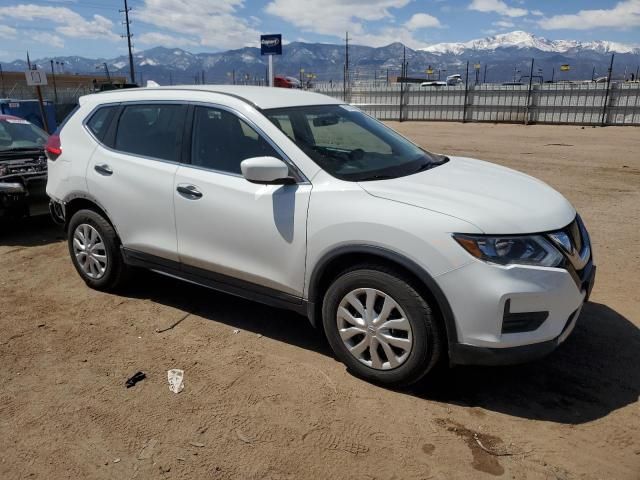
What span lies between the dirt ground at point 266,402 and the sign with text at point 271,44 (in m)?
11.8

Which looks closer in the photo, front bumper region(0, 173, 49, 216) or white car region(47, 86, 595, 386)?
white car region(47, 86, 595, 386)

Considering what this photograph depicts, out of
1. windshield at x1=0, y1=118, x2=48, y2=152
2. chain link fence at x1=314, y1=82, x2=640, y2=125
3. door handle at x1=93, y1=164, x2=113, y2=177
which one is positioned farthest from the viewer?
chain link fence at x1=314, y1=82, x2=640, y2=125

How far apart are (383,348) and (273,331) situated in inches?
46.9

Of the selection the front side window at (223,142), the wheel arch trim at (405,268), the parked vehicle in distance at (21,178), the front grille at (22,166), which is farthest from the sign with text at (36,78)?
the wheel arch trim at (405,268)

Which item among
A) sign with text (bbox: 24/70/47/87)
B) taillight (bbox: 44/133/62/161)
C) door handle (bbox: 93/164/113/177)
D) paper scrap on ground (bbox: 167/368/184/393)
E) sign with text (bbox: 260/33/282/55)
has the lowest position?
paper scrap on ground (bbox: 167/368/184/393)

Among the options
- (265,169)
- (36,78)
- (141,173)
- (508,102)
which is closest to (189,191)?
(141,173)

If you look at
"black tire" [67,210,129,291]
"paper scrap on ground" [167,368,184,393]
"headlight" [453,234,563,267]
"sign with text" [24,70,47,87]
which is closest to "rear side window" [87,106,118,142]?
"black tire" [67,210,129,291]

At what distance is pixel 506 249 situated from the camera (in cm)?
276

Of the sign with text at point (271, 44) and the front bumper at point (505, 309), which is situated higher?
the sign with text at point (271, 44)

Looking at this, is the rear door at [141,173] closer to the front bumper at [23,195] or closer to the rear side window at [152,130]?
the rear side window at [152,130]

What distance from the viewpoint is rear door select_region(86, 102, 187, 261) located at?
3943mm

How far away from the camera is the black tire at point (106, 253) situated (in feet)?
14.5

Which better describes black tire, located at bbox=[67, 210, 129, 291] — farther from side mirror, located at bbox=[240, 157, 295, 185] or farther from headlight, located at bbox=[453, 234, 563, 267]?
headlight, located at bbox=[453, 234, 563, 267]

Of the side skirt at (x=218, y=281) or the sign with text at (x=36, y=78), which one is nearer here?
the side skirt at (x=218, y=281)
